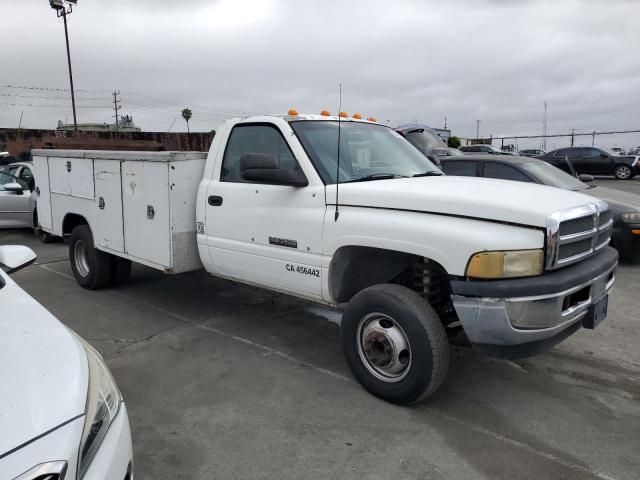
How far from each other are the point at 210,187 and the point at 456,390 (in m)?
2.71

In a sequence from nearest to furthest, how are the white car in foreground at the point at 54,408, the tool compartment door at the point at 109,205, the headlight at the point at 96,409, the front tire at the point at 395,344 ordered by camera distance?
the white car in foreground at the point at 54,408, the headlight at the point at 96,409, the front tire at the point at 395,344, the tool compartment door at the point at 109,205

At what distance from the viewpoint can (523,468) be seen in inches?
112

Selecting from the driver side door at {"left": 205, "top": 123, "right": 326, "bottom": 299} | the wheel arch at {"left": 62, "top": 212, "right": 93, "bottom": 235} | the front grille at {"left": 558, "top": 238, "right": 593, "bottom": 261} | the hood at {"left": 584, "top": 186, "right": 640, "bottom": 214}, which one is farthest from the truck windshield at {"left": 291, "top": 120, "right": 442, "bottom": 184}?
the hood at {"left": 584, "top": 186, "right": 640, "bottom": 214}

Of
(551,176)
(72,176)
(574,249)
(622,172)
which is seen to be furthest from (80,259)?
(622,172)

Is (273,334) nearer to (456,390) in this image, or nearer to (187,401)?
(187,401)

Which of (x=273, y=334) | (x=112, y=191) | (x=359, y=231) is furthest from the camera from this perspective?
(x=112, y=191)

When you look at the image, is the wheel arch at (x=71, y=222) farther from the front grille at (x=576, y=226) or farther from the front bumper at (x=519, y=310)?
the front grille at (x=576, y=226)

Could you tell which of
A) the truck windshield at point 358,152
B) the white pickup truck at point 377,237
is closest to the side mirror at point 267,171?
the white pickup truck at point 377,237

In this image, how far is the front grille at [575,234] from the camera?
2.98 m

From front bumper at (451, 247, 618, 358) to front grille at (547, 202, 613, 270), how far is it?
0.10 meters

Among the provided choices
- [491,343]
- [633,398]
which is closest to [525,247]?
[491,343]

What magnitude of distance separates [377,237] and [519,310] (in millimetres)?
1010

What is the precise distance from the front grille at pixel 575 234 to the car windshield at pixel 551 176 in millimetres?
3854

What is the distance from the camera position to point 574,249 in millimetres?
3256
